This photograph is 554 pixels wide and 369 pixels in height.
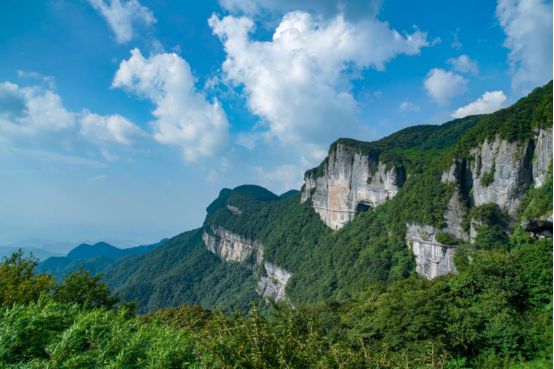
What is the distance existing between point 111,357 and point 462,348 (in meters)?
20.3

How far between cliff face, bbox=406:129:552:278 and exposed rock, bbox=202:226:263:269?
78075 millimetres

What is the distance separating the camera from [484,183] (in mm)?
51062

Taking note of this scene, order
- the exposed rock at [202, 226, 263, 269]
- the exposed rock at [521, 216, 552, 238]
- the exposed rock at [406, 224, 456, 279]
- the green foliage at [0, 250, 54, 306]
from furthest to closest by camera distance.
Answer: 1. the exposed rock at [202, 226, 263, 269]
2. the exposed rock at [406, 224, 456, 279]
3. the exposed rock at [521, 216, 552, 238]
4. the green foliage at [0, 250, 54, 306]

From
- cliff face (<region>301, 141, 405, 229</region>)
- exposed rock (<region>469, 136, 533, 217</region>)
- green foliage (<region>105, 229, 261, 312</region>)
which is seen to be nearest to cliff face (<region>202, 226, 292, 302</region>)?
green foliage (<region>105, 229, 261, 312</region>)

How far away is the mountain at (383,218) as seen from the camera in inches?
1841

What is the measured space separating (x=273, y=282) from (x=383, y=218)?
46.2 metres

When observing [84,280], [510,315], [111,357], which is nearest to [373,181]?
[510,315]

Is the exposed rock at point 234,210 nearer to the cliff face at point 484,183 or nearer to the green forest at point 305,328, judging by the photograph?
the cliff face at point 484,183

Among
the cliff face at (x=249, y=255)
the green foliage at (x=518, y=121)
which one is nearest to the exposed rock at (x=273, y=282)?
the cliff face at (x=249, y=255)

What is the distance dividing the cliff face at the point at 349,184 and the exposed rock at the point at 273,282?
68.7ft

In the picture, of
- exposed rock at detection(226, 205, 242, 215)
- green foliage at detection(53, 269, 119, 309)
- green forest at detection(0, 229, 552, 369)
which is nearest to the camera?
green forest at detection(0, 229, 552, 369)

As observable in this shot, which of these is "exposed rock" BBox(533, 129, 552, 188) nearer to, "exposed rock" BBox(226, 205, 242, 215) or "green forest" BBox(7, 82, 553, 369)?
"green forest" BBox(7, 82, 553, 369)

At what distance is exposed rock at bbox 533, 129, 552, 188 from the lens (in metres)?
42.7

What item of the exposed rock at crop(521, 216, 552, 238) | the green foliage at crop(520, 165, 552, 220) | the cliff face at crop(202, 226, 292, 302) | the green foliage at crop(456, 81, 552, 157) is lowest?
the cliff face at crop(202, 226, 292, 302)
